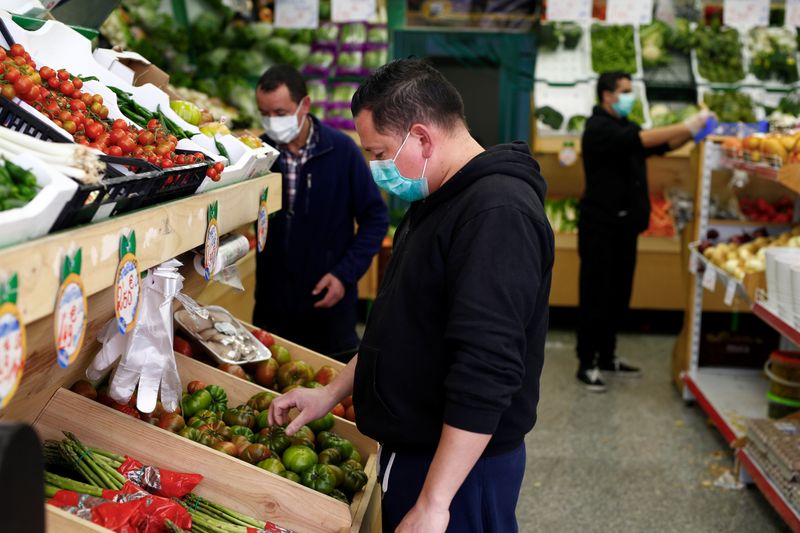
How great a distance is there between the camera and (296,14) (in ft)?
25.0

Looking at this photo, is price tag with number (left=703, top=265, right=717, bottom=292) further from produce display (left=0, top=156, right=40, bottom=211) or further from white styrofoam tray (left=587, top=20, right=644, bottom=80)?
produce display (left=0, top=156, right=40, bottom=211)

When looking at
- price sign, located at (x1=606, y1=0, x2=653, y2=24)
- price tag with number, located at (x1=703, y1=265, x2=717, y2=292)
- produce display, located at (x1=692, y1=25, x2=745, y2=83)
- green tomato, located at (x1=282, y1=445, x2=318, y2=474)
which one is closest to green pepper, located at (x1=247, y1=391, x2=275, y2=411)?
Result: green tomato, located at (x1=282, y1=445, x2=318, y2=474)

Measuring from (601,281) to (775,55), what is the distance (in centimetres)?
321

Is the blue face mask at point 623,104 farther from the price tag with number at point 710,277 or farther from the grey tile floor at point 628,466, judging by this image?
the grey tile floor at point 628,466

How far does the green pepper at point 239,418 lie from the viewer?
2.50m

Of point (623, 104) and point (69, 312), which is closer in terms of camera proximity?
point (69, 312)

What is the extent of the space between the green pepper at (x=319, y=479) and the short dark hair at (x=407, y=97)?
97cm

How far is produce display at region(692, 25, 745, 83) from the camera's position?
7.49 m

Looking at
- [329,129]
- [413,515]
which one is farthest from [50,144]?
[329,129]

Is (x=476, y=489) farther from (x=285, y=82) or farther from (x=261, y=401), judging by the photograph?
(x=285, y=82)

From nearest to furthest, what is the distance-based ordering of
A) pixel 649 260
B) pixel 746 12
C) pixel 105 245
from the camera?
1. pixel 105 245
2. pixel 649 260
3. pixel 746 12

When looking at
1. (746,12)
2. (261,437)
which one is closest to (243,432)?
(261,437)

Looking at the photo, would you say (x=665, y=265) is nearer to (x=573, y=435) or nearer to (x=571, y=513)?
(x=573, y=435)

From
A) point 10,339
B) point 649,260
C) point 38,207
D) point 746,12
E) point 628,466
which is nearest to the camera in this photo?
point 10,339
